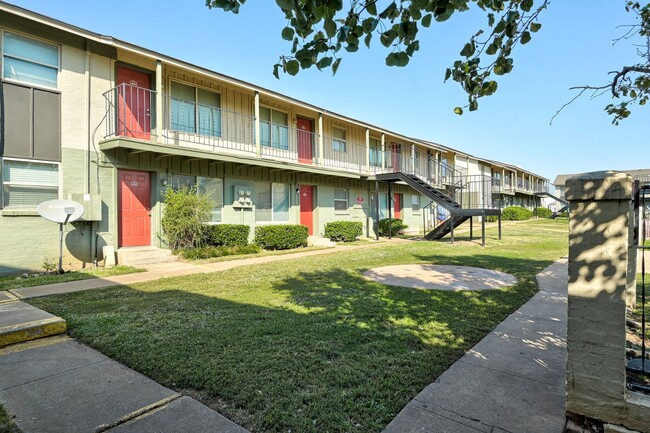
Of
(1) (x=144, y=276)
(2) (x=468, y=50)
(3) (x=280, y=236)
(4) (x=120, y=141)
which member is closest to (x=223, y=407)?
(2) (x=468, y=50)

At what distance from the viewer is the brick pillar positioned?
2002 millimetres

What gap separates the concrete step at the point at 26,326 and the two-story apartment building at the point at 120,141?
17.4ft

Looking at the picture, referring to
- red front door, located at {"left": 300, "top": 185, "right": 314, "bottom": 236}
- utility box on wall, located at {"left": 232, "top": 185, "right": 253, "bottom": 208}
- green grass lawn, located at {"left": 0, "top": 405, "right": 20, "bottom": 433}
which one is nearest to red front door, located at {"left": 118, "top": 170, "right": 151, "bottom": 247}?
utility box on wall, located at {"left": 232, "top": 185, "right": 253, "bottom": 208}

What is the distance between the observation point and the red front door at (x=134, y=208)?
10203 millimetres

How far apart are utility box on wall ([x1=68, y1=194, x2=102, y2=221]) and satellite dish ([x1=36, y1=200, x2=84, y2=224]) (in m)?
0.35

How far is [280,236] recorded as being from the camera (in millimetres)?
13383

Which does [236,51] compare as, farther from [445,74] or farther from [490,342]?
[490,342]

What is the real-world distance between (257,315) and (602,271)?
3.79 meters

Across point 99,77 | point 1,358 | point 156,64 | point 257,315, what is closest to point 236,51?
point 156,64

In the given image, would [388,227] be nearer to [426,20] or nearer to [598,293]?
[426,20]

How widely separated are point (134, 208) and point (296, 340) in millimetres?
8670

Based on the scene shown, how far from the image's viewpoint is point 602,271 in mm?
2043

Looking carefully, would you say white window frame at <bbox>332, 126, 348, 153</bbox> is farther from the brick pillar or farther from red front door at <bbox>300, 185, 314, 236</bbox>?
the brick pillar

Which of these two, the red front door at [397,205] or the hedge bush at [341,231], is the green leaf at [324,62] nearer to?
the hedge bush at [341,231]
